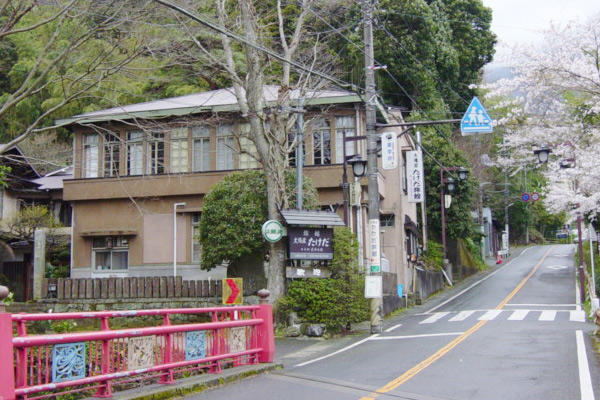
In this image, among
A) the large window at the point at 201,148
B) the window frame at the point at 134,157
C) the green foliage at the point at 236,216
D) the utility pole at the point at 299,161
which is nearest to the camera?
the utility pole at the point at 299,161

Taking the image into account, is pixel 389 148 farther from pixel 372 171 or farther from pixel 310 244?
pixel 310 244

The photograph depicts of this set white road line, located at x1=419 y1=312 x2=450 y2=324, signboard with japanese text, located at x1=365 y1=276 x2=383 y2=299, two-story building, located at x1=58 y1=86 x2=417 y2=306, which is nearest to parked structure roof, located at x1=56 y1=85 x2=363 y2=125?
two-story building, located at x1=58 y1=86 x2=417 y2=306

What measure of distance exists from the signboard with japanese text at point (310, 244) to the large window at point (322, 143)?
8.34 metres

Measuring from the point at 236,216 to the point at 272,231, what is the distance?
2094 millimetres

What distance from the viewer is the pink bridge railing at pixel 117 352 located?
24.0 ft

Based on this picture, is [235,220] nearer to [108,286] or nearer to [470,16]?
[108,286]

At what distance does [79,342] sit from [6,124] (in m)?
39.7

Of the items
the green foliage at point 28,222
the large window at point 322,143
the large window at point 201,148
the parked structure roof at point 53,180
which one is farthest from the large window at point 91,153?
the large window at point 322,143

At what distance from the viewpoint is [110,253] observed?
31.2 metres

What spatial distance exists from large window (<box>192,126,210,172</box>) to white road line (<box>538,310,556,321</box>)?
1549 cm

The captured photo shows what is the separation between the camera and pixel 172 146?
3058 cm

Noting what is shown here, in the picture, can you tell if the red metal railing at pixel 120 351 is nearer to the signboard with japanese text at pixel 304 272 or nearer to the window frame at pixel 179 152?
the signboard with japanese text at pixel 304 272

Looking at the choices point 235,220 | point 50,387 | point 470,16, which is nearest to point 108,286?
point 235,220

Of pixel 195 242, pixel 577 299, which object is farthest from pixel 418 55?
pixel 195 242
